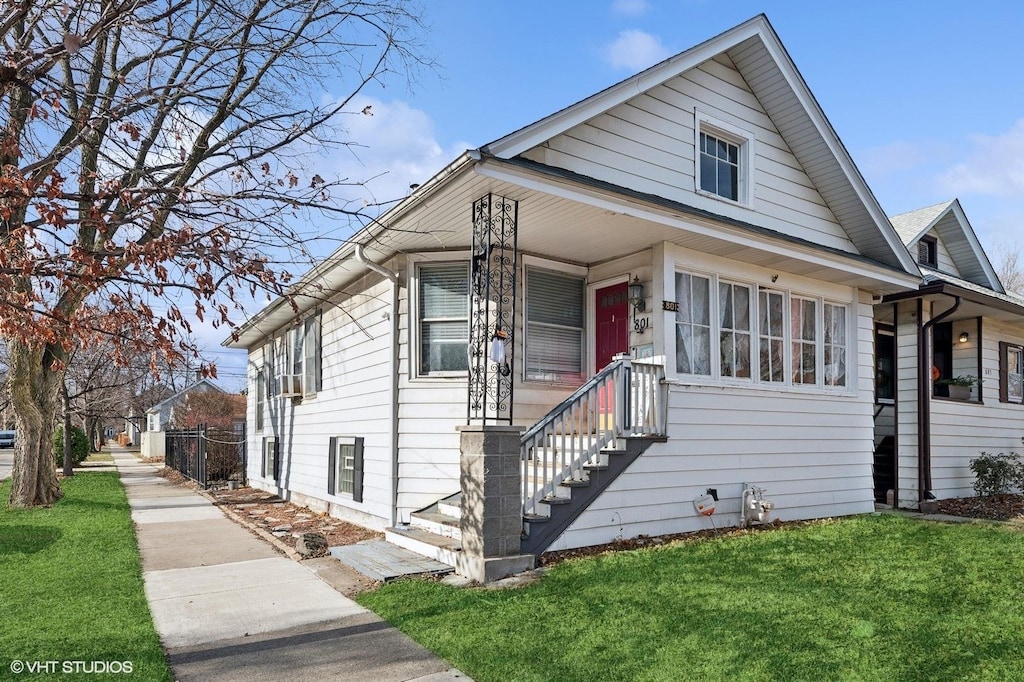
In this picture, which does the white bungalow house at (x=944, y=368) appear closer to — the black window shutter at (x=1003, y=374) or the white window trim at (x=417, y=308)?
the black window shutter at (x=1003, y=374)

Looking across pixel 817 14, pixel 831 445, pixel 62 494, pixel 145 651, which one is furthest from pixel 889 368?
pixel 62 494

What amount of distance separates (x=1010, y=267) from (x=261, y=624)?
1671 inches

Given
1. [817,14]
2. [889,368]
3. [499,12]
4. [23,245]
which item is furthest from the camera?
[889,368]

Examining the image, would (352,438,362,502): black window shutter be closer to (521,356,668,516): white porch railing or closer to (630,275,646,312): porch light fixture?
(521,356,668,516): white porch railing

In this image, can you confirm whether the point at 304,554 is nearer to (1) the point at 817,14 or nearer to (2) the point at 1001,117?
(1) the point at 817,14

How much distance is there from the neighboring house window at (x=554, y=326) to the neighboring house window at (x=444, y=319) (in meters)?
0.84

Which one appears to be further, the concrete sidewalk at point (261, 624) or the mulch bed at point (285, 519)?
the mulch bed at point (285, 519)

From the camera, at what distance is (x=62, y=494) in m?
14.3

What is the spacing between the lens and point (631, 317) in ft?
28.8

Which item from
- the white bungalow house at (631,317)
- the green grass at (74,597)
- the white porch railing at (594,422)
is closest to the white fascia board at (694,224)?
the white bungalow house at (631,317)

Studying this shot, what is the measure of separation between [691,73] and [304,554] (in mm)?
7646

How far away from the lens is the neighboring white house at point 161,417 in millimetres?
39875

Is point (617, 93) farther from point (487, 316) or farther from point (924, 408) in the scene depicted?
point (924, 408)

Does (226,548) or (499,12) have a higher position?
(499,12)
